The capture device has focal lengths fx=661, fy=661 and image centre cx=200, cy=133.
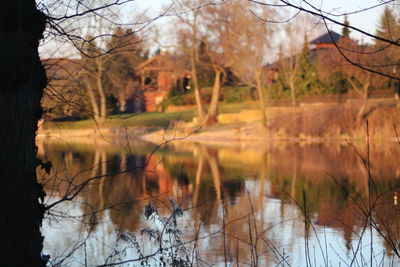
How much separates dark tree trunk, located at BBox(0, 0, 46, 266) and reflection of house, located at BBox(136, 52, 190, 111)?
1596 inches

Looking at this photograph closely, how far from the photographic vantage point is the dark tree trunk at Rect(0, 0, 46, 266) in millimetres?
3506

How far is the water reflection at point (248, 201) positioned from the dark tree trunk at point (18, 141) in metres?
0.41

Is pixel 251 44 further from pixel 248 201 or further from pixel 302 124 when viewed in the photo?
pixel 248 201

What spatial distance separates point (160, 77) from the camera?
58688 millimetres

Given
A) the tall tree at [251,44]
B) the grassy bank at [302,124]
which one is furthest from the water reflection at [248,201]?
the tall tree at [251,44]

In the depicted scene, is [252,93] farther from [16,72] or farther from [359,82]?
[16,72]

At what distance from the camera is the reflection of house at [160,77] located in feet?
147

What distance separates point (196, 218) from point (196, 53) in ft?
111

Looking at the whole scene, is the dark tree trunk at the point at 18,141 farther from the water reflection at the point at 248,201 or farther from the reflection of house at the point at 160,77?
→ the reflection of house at the point at 160,77

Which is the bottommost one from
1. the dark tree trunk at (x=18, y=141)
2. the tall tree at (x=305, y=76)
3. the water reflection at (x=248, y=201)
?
the water reflection at (x=248, y=201)

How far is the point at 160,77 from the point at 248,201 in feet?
149

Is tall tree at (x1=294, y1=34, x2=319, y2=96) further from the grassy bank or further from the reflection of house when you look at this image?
the reflection of house

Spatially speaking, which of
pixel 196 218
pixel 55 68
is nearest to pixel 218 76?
pixel 196 218

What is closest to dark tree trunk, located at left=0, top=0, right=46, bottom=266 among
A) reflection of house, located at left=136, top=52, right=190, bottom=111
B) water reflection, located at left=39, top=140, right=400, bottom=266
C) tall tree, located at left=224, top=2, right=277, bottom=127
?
water reflection, located at left=39, top=140, right=400, bottom=266
